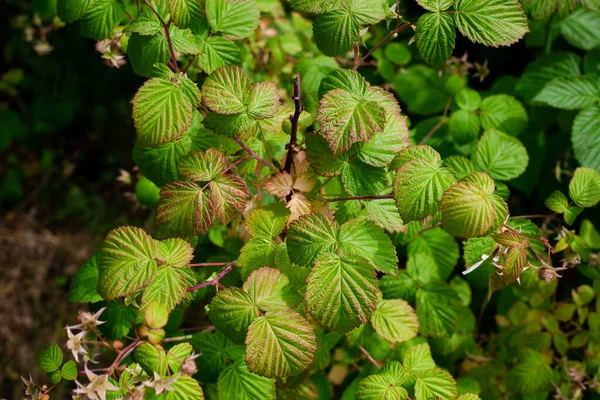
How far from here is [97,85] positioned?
2.68m

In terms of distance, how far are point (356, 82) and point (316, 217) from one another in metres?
0.30

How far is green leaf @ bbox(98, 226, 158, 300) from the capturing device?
1.00m

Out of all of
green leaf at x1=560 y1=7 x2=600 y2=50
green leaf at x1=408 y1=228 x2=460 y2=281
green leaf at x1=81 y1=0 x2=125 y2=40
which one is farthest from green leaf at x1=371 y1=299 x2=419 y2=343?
green leaf at x1=560 y1=7 x2=600 y2=50

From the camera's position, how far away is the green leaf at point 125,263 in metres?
1.00

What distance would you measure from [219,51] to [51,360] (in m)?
0.80

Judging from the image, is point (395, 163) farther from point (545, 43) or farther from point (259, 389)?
point (545, 43)

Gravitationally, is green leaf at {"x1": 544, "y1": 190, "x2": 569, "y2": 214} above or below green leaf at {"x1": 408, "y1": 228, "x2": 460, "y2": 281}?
above

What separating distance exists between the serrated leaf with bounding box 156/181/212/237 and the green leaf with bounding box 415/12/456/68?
0.57 m

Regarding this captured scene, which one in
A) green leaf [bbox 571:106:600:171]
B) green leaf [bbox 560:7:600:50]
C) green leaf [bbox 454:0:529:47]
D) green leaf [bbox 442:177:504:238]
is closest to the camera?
green leaf [bbox 442:177:504:238]

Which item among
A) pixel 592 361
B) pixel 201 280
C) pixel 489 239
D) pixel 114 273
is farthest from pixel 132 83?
pixel 592 361

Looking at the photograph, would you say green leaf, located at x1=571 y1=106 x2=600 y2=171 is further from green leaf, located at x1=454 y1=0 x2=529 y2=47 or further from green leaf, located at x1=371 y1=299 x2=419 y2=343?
green leaf, located at x1=371 y1=299 x2=419 y2=343

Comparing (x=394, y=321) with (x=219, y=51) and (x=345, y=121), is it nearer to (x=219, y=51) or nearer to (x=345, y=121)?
(x=345, y=121)

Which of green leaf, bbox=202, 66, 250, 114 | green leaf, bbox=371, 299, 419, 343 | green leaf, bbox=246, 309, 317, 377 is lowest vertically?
green leaf, bbox=371, 299, 419, 343

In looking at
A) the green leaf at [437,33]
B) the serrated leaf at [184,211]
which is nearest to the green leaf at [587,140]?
the green leaf at [437,33]
